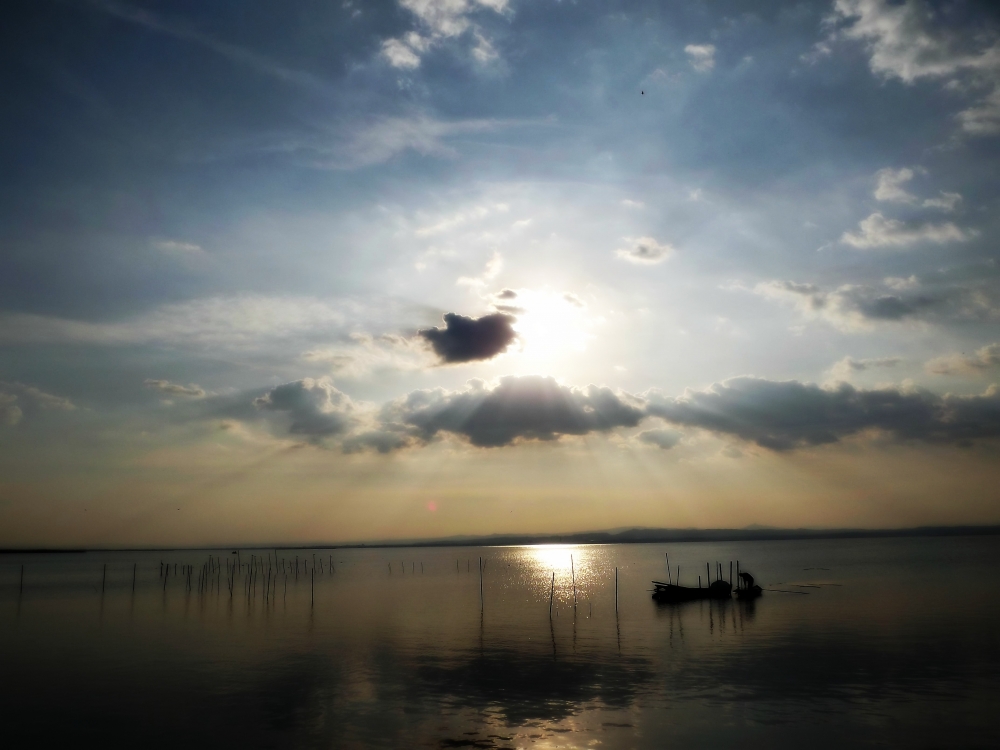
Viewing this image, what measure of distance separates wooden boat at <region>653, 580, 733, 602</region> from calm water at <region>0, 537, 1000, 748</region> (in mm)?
3752

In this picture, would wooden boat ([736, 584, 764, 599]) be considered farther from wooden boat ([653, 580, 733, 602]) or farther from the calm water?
the calm water

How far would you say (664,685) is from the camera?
2975 cm

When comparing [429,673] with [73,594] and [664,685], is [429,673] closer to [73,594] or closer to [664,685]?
[664,685]

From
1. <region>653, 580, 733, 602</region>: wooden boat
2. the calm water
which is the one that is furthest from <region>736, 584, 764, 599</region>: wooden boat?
the calm water

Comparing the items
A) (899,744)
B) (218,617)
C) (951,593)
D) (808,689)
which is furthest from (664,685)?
(951,593)

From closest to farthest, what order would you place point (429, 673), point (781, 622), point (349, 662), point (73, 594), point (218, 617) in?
point (429, 673)
point (349, 662)
point (781, 622)
point (218, 617)
point (73, 594)

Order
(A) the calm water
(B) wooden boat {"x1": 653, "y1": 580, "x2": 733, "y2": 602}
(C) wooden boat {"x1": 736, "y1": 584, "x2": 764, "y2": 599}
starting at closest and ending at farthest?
(A) the calm water
(B) wooden boat {"x1": 653, "y1": 580, "x2": 733, "y2": 602}
(C) wooden boat {"x1": 736, "y1": 584, "x2": 764, "y2": 599}

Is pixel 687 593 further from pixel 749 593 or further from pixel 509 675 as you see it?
pixel 509 675

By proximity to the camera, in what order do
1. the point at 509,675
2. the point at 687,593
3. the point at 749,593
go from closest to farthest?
the point at 509,675, the point at 687,593, the point at 749,593

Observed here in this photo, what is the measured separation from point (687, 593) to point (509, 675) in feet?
139

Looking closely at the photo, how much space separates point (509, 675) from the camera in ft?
106

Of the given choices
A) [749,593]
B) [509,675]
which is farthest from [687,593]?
[509,675]

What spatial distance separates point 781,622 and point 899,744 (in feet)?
102

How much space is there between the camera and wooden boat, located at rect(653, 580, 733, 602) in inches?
2682
